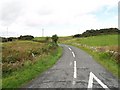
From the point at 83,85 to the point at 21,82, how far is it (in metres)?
3.77

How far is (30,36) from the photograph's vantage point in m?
131

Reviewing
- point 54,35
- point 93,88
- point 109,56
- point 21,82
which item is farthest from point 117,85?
point 54,35

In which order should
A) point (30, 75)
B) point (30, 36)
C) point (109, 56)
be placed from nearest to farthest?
point (30, 75), point (109, 56), point (30, 36)

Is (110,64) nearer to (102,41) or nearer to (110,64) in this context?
(110,64)

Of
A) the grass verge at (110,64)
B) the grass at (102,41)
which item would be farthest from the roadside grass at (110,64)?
the grass at (102,41)


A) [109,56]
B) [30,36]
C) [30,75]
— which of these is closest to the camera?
[30,75]

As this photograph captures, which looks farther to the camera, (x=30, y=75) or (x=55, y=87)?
(x=30, y=75)

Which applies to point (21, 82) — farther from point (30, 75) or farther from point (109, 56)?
point (109, 56)

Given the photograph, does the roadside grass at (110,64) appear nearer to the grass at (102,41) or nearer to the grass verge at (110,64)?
the grass verge at (110,64)

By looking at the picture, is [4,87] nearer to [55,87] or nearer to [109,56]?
[55,87]

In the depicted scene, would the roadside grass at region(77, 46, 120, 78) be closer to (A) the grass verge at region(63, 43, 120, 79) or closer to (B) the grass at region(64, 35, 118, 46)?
(A) the grass verge at region(63, 43, 120, 79)

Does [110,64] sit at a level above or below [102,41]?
below

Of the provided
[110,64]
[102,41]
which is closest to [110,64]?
[110,64]

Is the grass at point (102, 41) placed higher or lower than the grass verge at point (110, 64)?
higher
